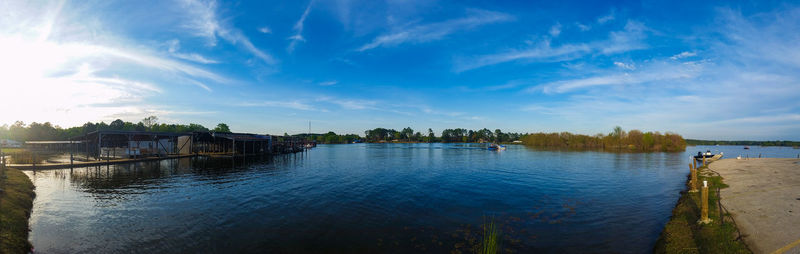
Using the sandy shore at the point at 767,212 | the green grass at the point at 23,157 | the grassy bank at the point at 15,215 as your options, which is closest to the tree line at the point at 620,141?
the sandy shore at the point at 767,212

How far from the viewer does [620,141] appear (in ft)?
370

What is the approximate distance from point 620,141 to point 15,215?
477 feet

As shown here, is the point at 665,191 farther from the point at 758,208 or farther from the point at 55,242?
the point at 55,242

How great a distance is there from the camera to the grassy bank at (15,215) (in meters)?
9.52

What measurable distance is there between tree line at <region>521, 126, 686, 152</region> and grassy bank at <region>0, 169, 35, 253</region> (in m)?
123

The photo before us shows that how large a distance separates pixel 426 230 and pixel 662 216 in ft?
42.0

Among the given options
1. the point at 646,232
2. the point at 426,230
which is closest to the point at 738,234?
the point at 646,232

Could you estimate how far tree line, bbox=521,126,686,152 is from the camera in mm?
98375

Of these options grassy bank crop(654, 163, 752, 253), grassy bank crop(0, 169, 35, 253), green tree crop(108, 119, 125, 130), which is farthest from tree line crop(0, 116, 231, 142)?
grassy bank crop(654, 163, 752, 253)

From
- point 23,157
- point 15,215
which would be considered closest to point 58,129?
Result: point 23,157

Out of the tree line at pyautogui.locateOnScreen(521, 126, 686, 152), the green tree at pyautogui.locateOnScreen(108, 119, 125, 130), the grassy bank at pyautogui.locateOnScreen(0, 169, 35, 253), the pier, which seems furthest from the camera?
the green tree at pyautogui.locateOnScreen(108, 119, 125, 130)

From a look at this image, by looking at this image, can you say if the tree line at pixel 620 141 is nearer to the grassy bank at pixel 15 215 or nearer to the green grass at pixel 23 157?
the grassy bank at pixel 15 215

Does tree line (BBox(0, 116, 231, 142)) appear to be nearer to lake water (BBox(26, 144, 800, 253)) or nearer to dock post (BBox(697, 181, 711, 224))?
lake water (BBox(26, 144, 800, 253))

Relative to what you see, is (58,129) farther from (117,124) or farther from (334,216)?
(334,216)
